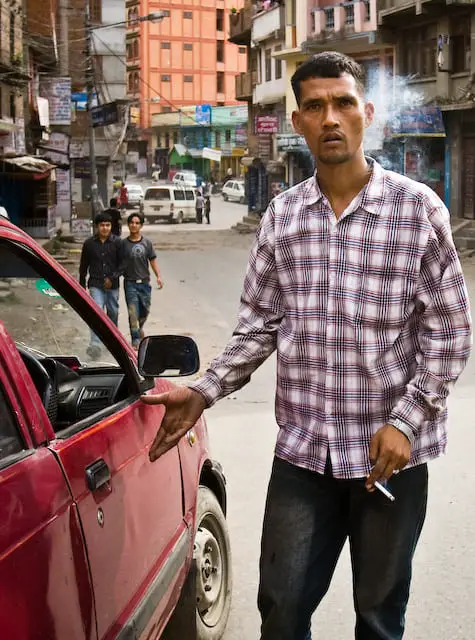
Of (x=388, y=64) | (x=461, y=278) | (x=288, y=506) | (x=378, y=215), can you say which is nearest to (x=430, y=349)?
(x=461, y=278)

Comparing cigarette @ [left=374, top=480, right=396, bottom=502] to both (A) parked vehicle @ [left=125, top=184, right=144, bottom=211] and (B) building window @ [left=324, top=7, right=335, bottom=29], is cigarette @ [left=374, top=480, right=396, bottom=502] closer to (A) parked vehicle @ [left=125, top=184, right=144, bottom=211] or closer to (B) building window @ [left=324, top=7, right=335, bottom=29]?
(B) building window @ [left=324, top=7, right=335, bottom=29]

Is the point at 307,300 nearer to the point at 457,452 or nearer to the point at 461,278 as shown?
the point at 461,278

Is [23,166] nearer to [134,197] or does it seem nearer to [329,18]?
[329,18]

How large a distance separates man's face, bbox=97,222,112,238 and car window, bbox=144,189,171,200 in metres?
36.7

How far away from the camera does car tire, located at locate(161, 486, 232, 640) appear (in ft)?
11.1

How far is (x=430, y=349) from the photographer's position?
2561 mm

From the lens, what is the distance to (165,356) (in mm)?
2930

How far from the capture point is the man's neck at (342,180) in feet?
8.80

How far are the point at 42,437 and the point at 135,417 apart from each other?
0.75m

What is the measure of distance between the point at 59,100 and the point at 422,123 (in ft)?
45.7

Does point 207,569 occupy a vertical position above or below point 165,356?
below

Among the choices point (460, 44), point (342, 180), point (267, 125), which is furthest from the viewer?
point (267, 125)

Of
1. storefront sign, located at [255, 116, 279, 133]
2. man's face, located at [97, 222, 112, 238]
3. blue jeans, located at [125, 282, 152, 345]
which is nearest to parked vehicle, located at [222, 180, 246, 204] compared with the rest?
storefront sign, located at [255, 116, 279, 133]

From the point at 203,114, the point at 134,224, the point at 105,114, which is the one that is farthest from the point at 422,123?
the point at 203,114
